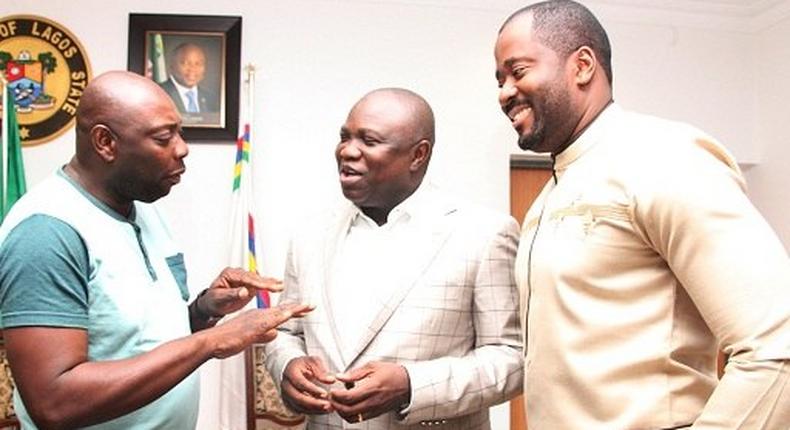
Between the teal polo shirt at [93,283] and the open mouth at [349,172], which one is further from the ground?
the open mouth at [349,172]

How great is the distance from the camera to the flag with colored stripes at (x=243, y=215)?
3498mm

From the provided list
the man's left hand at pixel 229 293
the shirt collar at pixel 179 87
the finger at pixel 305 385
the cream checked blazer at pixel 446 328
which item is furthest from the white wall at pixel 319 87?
the finger at pixel 305 385

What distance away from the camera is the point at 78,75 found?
11.9 ft

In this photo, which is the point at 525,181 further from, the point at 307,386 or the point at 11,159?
the point at 307,386

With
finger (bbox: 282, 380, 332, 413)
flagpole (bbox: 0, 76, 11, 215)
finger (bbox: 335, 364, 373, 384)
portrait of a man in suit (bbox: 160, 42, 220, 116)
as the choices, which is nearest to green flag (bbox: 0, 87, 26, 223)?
flagpole (bbox: 0, 76, 11, 215)

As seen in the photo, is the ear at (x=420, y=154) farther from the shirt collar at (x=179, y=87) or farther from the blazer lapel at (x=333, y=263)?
the shirt collar at (x=179, y=87)

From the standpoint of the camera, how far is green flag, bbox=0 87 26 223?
3234 mm

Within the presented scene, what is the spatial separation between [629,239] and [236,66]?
2.98m

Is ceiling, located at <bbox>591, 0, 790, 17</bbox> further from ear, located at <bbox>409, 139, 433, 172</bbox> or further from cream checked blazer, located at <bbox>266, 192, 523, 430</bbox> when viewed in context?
cream checked blazer, located at <bbox>266, 192, 523, 430</bbox>

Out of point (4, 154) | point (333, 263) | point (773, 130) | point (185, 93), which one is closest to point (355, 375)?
point (333, 263)

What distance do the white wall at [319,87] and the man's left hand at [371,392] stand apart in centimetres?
226

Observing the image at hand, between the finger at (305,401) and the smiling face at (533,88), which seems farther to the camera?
the finger at (305,401)

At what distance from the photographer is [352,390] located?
58.2 inches

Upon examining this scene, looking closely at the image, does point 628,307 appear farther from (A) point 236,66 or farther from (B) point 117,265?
(A) point 236,66
